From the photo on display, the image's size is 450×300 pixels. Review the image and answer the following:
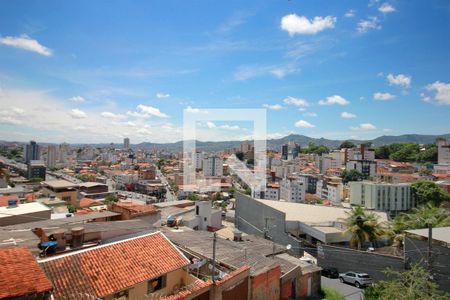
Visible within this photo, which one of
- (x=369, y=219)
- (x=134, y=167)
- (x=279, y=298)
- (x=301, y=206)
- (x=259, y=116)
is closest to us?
(x=279, y=298)

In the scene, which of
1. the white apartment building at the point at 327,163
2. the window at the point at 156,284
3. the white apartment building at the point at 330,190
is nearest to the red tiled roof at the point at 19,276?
the window at the point at 156,284

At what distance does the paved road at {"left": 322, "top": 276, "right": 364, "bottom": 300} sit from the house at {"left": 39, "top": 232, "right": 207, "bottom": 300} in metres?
5.77

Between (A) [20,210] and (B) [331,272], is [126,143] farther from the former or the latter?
(B) [331,272]

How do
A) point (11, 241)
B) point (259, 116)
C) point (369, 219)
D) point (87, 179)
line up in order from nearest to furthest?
point (11, 241)
point (259, 116)
point (369, 219)
point (87, 179)

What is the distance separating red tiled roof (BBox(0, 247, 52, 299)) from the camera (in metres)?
2.99

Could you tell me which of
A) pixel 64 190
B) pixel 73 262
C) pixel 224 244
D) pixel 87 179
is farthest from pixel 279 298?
pixel 87 179

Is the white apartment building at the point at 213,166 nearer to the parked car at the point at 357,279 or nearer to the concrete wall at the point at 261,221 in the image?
the concrete wall at the point at 261,221

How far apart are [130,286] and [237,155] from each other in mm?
37828

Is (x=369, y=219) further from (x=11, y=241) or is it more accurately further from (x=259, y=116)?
(x=11, y=241)

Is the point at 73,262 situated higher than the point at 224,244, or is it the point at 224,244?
the point at 73,262

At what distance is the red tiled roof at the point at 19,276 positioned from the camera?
118 inches

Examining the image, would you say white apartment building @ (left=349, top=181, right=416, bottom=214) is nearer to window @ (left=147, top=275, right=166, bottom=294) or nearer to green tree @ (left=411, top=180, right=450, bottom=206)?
green tree @ (left=411, top=180, right=450, bottom=206)

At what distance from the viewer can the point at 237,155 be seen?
41.9m

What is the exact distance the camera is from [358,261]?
33.3ft
